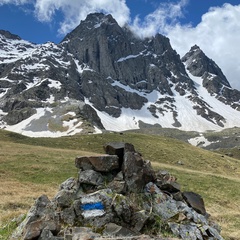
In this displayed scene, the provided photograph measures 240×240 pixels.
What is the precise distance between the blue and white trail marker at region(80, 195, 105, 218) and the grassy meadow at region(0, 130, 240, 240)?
12.5ft

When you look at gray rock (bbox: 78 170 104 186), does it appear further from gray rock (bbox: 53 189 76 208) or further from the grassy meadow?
the grassy meadow

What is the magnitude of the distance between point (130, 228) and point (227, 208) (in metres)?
24.6

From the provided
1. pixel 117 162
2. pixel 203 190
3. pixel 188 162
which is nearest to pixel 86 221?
pixel 117 162

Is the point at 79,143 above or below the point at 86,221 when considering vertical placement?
above

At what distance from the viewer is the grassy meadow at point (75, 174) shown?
88.7 feet

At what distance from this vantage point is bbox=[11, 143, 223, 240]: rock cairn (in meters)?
13.7

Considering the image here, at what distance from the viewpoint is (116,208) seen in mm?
14805

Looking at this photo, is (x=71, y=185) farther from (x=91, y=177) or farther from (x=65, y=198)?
(x=65, y=198)

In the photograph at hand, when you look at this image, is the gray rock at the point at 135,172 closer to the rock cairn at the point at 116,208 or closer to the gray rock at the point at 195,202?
the rock cairn at the point at 116,208

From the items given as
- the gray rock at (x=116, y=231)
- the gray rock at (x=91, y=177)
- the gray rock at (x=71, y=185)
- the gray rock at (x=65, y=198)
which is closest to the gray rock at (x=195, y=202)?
the gray rock at (x=91, y=177)

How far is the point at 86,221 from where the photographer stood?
47.9 ft

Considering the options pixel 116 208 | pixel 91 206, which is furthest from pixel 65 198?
pixel 116 208

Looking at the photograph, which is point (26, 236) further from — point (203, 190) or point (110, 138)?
point (110, 138)

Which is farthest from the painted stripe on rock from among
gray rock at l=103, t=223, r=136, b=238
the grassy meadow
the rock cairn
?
the grassy meadow
